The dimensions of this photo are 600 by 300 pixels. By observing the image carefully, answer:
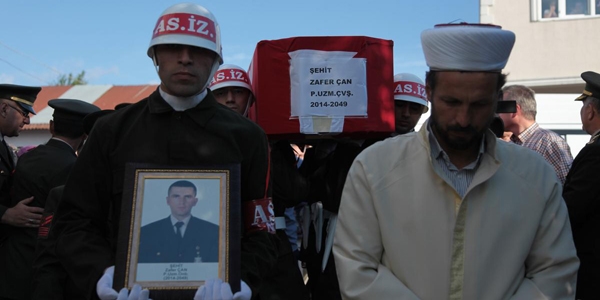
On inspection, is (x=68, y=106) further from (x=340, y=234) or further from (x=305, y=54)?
(x=340, y=234)

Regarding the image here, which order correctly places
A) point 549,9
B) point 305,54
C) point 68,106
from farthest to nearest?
point 549,9 < point 68,106 < point 305,54

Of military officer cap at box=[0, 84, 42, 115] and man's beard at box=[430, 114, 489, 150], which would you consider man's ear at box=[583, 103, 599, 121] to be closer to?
man's beard at box=[430, 114, 489, 150]

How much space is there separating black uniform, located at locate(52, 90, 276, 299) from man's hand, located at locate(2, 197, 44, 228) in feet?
8.40

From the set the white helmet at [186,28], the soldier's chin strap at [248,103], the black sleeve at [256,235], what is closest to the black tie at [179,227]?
the black sleeve at [256,235]

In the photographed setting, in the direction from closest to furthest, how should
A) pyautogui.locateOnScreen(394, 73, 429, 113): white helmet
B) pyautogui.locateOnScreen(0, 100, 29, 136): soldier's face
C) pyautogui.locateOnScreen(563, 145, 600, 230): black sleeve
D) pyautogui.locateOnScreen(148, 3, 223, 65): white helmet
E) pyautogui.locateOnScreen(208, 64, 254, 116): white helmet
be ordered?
pyautogui.locateOnScreen(148, 3, 223, 65): white helmet
pyautogui.locateOnScreen(563, 145, 600, 230): black sleeve
pyautogui.locateOnScreen(208, 64, 254, 116): white helmet
pyautogui.locateOnScreen(394, 73, 429, 113): white helmet
pyautogui.locateOnScreen(0, 100, 29, 136): soldier's face

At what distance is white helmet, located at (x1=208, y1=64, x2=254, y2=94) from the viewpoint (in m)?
5.07

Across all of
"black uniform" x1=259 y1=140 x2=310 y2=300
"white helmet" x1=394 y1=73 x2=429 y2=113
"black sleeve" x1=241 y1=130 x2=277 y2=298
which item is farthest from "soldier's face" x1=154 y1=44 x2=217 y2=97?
"white helmet" x1=394 y1=73 x2=429 y2=113

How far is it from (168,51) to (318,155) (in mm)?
2291

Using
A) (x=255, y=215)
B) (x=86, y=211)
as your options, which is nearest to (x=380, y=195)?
(x=255, y=215)

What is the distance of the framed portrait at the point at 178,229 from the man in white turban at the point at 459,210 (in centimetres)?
45

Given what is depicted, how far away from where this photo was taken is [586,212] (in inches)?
165

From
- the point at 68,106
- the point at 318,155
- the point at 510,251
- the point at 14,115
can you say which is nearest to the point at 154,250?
the point at 510,251

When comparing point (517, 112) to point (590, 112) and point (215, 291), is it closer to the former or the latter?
point (590, 112)

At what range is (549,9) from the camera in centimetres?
1583
